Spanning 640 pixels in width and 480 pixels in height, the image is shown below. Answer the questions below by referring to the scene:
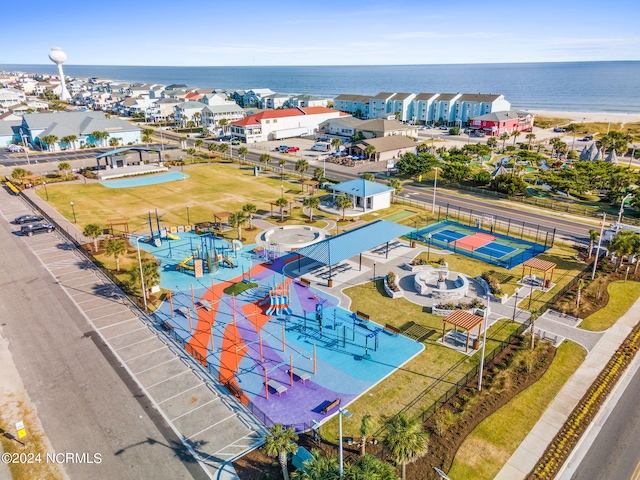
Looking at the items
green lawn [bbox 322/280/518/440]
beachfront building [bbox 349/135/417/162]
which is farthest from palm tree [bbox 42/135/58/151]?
green lawn [bbox 322/280/518/440]

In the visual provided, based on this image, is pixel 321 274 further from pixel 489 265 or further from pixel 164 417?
pixel 164 417

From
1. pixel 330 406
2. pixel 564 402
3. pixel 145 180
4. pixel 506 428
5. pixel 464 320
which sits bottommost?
pixel 506 428

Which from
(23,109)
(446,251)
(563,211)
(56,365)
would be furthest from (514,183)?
(23,109)

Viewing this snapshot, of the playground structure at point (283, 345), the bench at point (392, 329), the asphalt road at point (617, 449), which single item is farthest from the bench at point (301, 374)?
the asphalt road at point (617, 449)

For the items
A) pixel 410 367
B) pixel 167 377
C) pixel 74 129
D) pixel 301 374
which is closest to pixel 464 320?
pixel 410 367

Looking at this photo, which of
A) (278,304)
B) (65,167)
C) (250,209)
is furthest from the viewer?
(65,167)

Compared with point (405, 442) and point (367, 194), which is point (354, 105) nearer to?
point (367, 194)

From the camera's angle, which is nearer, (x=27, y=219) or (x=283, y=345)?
(x=283, y=345)
